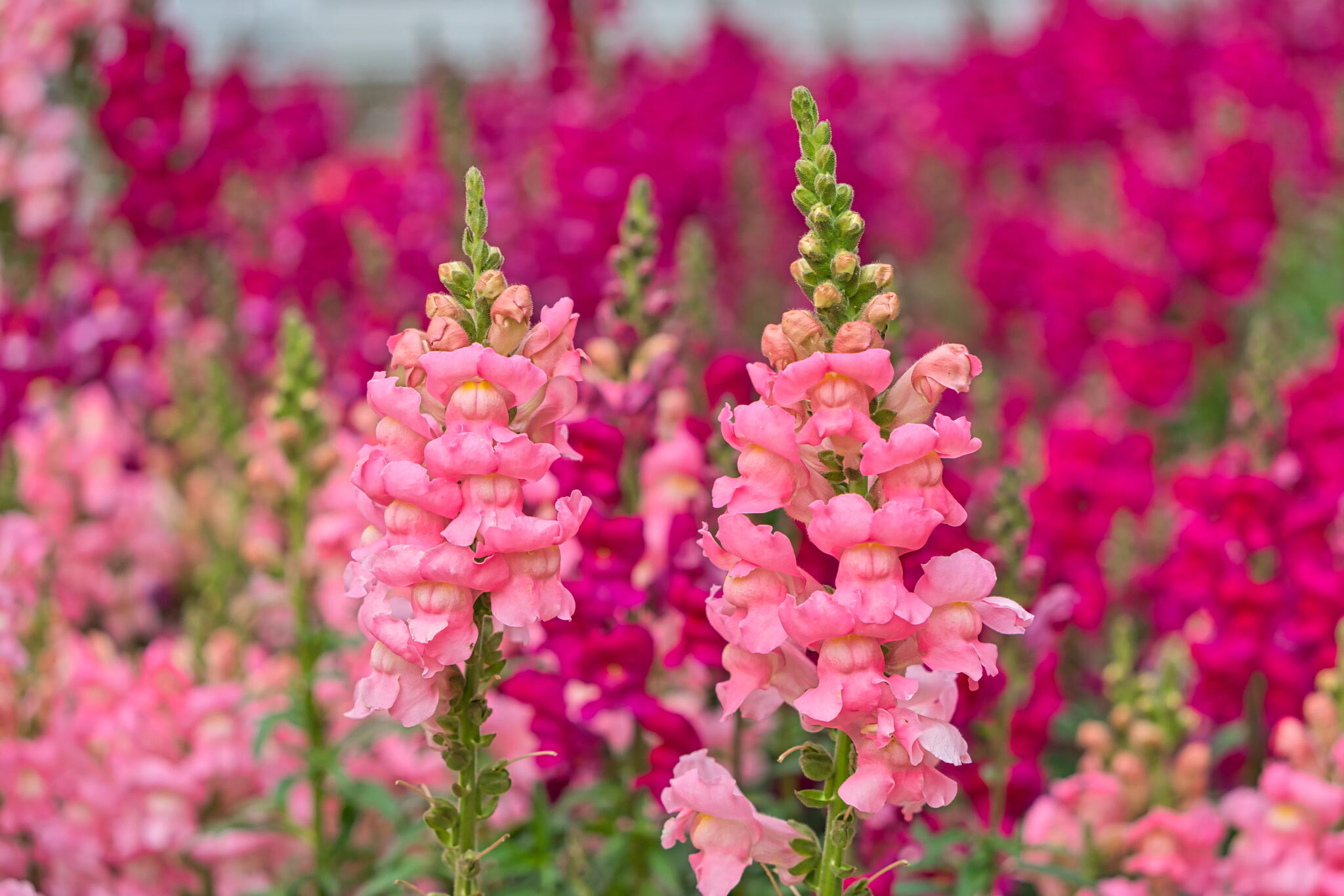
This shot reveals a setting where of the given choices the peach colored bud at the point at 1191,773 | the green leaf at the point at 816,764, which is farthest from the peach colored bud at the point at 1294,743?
the green leaf at the point at 816,764

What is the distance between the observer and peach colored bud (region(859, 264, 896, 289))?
54.6 inches

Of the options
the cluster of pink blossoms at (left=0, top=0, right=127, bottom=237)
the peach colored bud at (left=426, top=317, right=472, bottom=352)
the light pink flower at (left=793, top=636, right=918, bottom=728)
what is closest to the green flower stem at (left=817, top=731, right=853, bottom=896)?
the light pink flower at (left=793, top=636, right=918, bottom=728)

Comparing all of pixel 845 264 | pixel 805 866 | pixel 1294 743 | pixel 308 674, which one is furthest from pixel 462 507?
pixel 1294 743

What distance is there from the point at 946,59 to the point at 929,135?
1.74 metres

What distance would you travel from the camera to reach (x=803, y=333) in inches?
54.6

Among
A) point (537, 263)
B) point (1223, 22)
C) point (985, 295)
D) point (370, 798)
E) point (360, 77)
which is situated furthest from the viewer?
point (360, 77)

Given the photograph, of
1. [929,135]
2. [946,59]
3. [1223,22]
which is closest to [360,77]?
[946,59]

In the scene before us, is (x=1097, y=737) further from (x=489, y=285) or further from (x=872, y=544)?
(x=489, y=285)

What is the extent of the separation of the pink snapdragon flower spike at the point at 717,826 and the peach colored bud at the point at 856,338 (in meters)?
0.49

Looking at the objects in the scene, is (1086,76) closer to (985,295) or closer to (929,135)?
(985,295)

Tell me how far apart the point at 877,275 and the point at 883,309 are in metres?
0.04

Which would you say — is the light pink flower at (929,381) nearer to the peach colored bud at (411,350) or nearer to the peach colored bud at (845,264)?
the peach colored bud at (845,264)

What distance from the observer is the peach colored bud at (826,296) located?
4.51ft

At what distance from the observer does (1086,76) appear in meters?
5.07
